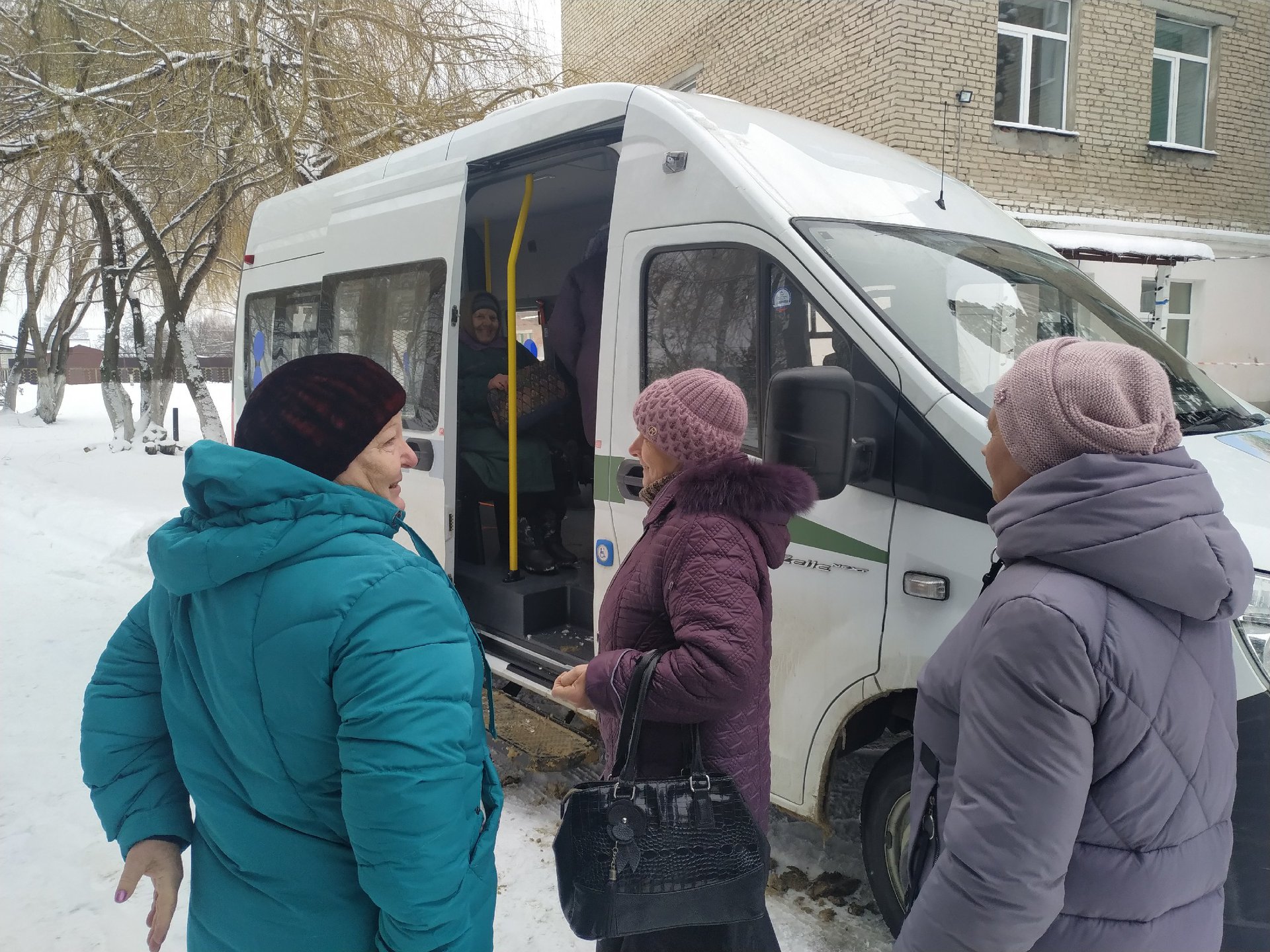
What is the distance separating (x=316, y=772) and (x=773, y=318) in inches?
77.5

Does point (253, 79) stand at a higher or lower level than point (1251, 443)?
higher

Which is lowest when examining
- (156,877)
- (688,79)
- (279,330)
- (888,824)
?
(888,824)

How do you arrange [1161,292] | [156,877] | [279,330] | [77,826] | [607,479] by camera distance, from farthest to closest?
[1161,292] → [279,330] → [77,826] → [607,479] → [156,877]

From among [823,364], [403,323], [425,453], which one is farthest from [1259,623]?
[403,323]

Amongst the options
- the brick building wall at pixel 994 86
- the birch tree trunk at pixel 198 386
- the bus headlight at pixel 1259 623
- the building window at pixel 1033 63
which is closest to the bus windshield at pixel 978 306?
the bus headlight at pixel 1259 623

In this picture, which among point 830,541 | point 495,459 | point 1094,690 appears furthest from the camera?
point 495,459

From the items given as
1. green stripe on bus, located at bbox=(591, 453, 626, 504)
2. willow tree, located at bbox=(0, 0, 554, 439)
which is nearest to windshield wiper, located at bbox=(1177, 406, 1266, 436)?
green stripe on bus, located at bbox=(591, 453, 626, 504)

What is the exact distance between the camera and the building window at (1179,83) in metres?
13.1

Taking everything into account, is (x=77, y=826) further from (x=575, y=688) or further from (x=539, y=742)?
(x=575, y=688)

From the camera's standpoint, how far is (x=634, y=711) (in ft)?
5.97

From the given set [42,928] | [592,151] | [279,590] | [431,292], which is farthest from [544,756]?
[279,590]

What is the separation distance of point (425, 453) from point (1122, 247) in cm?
1008

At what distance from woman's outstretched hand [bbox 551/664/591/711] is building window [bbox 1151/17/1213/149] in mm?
14435

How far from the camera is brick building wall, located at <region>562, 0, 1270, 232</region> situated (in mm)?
11164
